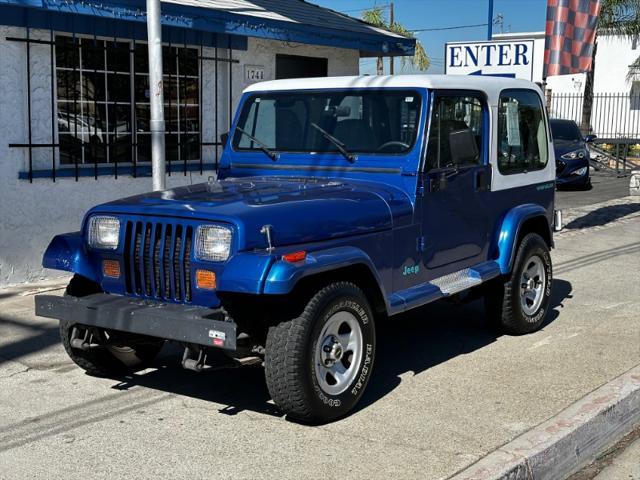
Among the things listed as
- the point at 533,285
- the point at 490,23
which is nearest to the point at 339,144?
the point at 533,285

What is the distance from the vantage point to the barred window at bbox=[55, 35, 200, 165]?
9195 mm

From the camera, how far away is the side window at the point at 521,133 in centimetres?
668

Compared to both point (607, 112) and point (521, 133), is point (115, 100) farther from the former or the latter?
point (607, 112)

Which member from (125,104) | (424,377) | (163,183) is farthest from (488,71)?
(424,377)

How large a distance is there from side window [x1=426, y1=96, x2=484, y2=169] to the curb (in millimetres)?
1757

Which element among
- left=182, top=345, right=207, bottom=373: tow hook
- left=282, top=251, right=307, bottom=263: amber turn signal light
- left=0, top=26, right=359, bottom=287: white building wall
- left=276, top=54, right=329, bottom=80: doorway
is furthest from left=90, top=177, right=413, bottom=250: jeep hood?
left=276, top=54, right=329, bottom=80: doorway

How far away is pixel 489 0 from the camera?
62.0ft

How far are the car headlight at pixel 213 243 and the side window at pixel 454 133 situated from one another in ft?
5.61

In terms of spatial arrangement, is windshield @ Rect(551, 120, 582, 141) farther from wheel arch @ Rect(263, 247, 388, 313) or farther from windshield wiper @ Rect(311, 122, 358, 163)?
wheel arch @ Rect(263, 247, 388, 313)

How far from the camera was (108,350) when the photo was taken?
571 centimetres

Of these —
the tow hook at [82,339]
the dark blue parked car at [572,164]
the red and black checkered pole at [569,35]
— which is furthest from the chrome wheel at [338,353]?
the dark blue parked car at [572,164]

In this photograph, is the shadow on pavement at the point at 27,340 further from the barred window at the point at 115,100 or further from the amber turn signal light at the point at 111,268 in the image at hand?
the barred window at the point at 115,100

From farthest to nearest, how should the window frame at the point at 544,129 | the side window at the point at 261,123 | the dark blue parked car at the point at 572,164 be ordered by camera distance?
the dark blue parked car at the point at 572,164
the window frame at the point at 544,129
the side window at the point at 261,123

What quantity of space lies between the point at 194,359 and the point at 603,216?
36.4 feet
